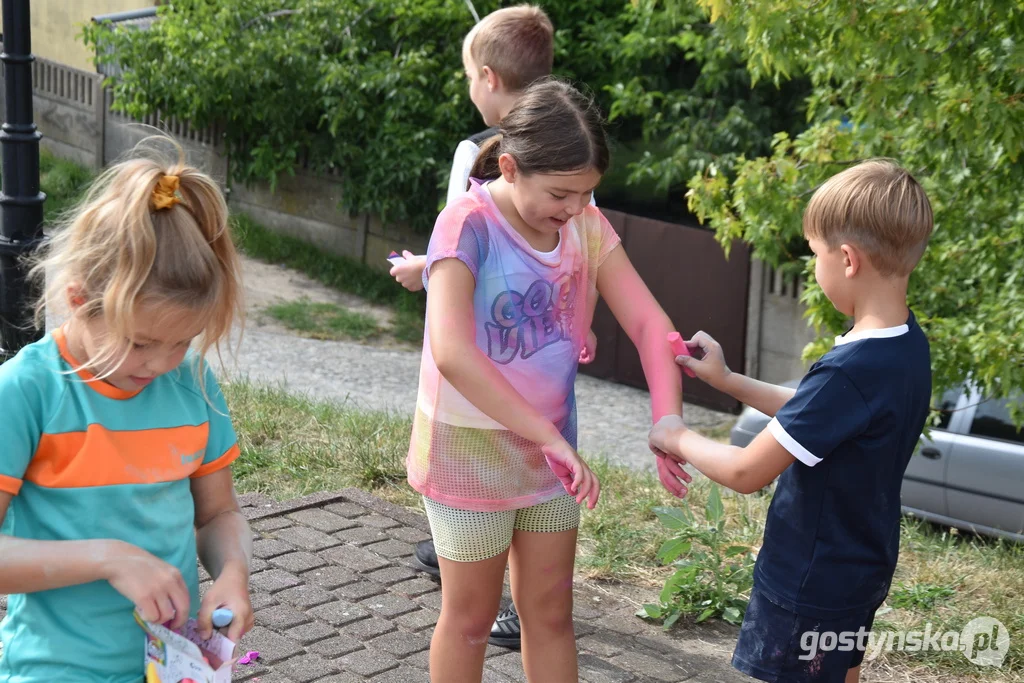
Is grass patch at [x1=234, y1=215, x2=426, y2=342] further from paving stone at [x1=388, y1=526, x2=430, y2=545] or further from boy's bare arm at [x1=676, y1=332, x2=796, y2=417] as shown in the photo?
boy's bare arm at [x1=676, y1=332, x2=796, y2=417]

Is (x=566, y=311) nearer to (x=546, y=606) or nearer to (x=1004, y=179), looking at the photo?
(x=546, y=606)

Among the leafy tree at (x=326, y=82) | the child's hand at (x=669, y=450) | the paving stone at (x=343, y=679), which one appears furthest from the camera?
the leafy tree at (x=326, y=82)

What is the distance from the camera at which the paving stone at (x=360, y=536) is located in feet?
14.1

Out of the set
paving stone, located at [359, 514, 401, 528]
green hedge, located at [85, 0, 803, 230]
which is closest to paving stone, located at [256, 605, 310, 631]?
paving stone, located at [359, 514, 401, 528]

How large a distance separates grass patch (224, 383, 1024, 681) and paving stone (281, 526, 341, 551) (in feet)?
1.42

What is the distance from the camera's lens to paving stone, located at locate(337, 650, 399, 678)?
331 cm

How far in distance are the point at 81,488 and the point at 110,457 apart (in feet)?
0.20

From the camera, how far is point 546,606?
2701 millimetres

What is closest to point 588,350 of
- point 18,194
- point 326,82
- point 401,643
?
point 401,643

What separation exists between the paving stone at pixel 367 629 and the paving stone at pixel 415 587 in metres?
0.22

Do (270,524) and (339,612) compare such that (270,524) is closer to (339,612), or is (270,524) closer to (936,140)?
(339,612)

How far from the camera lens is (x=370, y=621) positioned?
364 centimetres

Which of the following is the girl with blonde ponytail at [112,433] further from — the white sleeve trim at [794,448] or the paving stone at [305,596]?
the paving stone at [305,596]

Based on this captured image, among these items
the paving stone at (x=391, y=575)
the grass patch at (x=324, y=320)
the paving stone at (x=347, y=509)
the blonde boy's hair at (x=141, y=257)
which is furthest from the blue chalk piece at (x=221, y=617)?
the grass patch at (x=324, y=320)
